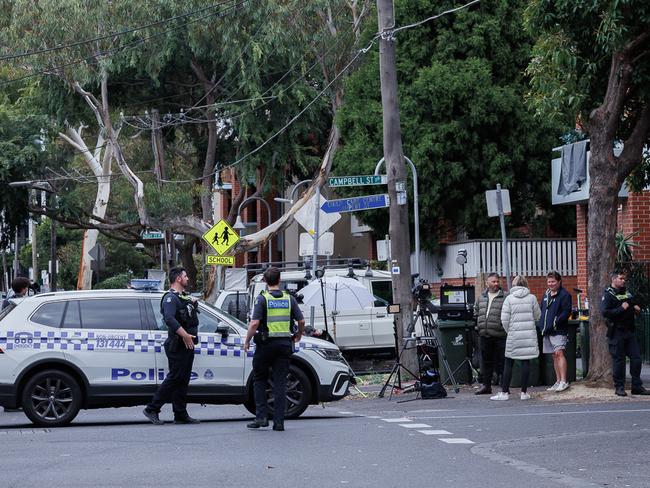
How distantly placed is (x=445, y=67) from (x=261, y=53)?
17.9 feet

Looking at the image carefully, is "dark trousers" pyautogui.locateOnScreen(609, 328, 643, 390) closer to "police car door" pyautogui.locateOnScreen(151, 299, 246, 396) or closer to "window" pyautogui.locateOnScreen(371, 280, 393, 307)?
"police car door" pyautogui.locateOnScreen(151, 299, 246, 396)

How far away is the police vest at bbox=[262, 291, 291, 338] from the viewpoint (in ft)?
46.7

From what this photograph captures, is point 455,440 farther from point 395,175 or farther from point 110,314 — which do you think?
point 395,175

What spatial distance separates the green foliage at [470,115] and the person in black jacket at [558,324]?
49.3 ft

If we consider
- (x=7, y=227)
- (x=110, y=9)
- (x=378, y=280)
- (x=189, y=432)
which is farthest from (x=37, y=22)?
(x=189, y=432)

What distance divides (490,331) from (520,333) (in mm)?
680

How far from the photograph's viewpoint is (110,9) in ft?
119

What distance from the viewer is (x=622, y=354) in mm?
17672

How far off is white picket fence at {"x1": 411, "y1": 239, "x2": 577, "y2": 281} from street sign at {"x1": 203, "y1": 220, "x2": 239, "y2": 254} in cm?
652

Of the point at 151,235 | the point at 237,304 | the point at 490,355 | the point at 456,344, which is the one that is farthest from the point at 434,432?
the point at 151,235

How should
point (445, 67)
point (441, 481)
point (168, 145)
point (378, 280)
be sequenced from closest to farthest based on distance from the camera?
1. point (441, 481)
2. point (378, 280)
3. point (445, 67)
4. point (168, 145)

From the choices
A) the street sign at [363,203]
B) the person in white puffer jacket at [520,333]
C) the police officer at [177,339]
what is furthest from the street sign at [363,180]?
the police officer at [177,339]

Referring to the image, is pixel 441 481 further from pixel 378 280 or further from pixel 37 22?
pixel 37 22

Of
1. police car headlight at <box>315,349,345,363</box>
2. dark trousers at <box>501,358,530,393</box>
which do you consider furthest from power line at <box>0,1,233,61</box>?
police car headlight at <box>315,349,345,363</box>
